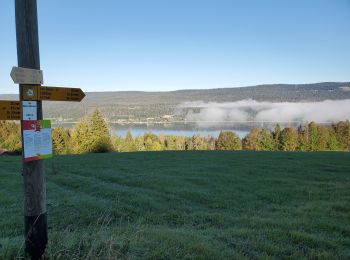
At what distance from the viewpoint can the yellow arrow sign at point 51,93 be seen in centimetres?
470

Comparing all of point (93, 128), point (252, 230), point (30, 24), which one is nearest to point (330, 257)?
point (252, 230)

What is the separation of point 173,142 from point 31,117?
10430 centimetres

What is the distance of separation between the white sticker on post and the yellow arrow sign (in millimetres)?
69

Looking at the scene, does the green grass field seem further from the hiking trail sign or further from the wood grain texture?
the hiking trail sign

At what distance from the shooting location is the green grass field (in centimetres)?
580

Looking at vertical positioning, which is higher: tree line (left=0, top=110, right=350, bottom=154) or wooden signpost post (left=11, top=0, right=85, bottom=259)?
wooden signpost post (left=11, top=0, right=85, bottom=259)

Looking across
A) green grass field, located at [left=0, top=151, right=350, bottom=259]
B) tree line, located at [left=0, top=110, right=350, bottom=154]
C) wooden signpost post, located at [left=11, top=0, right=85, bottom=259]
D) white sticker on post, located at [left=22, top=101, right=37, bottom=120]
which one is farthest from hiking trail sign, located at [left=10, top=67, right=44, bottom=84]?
tree line, located at [left=0, top=110, right=350, bottom=154]

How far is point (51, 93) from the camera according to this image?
4.97 meters

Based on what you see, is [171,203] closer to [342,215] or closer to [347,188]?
[342,215]

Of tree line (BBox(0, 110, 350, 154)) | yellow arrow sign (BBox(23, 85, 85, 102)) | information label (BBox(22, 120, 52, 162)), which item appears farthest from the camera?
tree line (BBox(0, 110, 350, 154))

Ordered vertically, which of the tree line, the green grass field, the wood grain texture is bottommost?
the tree line

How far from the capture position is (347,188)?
14.7 m

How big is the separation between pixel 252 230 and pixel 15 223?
6.19m

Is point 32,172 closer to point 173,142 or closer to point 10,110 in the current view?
point 10,110
